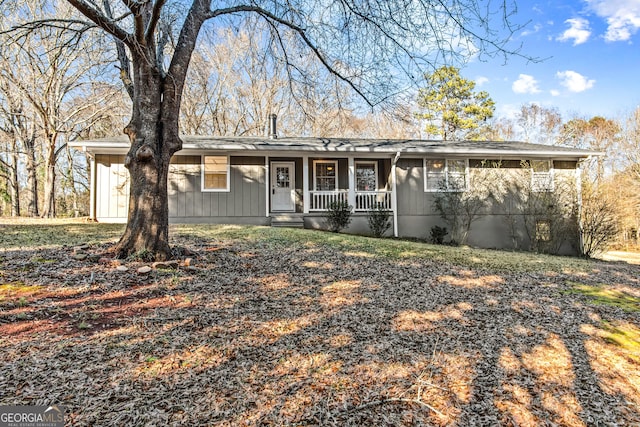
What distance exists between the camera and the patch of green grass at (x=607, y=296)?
161 inches

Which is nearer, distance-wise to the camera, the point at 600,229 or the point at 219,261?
the point at 219,261

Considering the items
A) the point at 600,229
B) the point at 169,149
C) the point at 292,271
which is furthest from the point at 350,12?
the point at 600,229

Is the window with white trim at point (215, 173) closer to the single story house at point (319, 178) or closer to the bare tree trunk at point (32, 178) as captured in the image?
the single story house at point (319, 178)

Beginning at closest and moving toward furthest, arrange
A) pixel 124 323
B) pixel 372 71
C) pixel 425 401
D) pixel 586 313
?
1. pixel 425 401
2. pixel 124 323
3. pixel 586 313
4. pixel 372 71

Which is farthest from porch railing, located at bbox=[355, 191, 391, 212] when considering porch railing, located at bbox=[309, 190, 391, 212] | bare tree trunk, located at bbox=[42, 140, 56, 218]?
bare tree trunk, located at bbox=[42, 140, 56, 218]

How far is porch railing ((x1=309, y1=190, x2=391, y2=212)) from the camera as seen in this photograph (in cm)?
1136

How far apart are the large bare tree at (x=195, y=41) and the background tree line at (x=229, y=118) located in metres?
1.13

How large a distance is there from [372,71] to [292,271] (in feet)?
12.1

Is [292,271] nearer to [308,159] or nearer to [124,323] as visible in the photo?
[124,323]

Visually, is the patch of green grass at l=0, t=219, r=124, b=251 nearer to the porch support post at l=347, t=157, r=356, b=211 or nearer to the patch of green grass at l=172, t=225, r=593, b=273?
the patch of green grass at l=172, t=225, r=593, b=273

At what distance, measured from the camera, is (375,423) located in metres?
1.92

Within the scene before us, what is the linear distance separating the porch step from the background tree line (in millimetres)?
2934

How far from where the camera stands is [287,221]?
10758 millimetres

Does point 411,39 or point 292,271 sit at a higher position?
point 411,39
